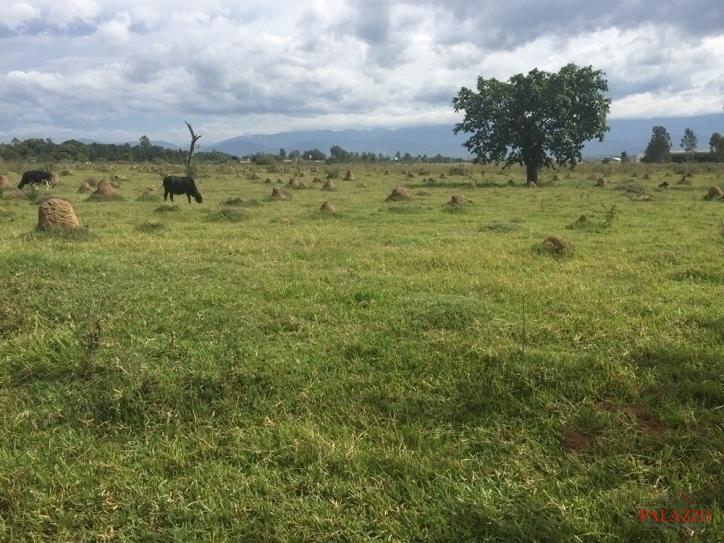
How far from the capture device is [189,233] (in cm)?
1090

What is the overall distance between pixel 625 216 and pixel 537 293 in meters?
9.30

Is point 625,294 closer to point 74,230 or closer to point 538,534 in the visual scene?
point 538,534

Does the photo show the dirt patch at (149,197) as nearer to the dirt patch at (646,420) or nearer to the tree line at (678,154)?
the dirt patch at (646,420)

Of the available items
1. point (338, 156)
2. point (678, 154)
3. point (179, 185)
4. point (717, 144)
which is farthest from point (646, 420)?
point (338, 156)

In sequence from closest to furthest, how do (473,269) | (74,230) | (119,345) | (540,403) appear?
(540,403) < (119,345) < (473,269) < (74,230)

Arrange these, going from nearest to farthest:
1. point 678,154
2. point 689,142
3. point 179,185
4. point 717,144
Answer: point 179,185
point 717,144
point 678,154
point 689,142

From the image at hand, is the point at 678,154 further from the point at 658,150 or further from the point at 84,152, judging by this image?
the point at 84,152

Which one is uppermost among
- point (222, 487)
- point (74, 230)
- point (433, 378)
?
point (74, 230)

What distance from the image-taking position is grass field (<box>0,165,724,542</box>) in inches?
114

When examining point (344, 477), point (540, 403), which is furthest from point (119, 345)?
point (540, 403)

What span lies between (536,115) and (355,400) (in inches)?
1071

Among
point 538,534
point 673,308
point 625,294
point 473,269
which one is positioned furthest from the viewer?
point 473,269

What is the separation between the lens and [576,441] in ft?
11.3

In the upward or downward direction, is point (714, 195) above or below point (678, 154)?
below
